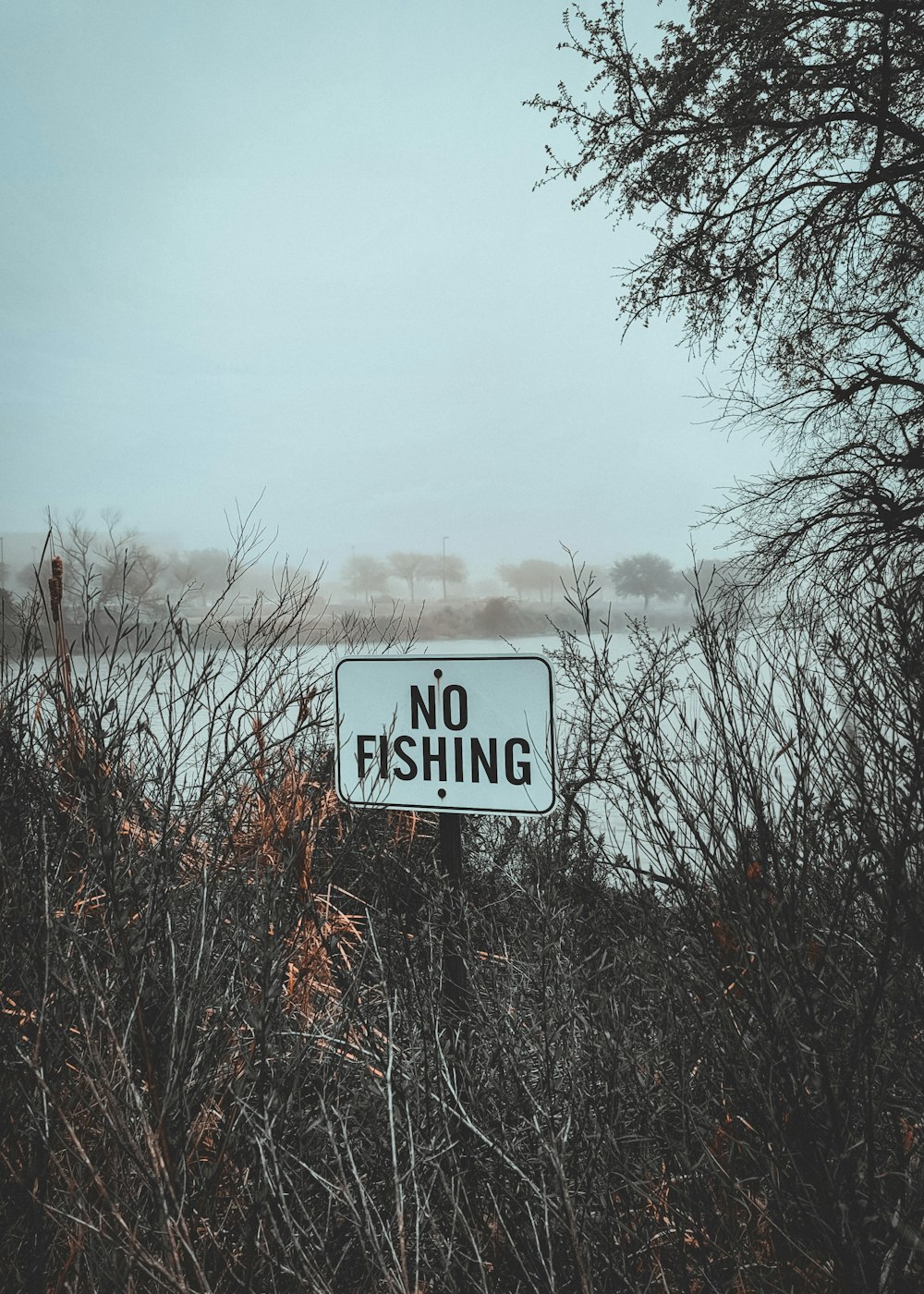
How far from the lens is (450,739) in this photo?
2354 millimetres

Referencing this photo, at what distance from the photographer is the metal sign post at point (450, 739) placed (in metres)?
2.22

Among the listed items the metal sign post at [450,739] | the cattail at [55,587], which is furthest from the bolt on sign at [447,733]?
the cattail at [55,587]

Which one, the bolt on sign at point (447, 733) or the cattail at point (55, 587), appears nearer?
the bolt on sign at point (447, 733)

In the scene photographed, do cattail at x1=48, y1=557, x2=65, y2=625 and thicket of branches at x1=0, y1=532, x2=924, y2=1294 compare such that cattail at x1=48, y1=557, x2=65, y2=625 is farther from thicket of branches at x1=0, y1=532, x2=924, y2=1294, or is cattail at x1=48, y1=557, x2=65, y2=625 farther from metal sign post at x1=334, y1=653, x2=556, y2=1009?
metal sign post at x1=334, y1=653, x2=556, y2=1009

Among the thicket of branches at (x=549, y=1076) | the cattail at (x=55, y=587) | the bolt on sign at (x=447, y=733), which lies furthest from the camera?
the cattail at (x=55, y=587)

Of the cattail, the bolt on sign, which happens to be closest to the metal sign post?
the bolt on sign

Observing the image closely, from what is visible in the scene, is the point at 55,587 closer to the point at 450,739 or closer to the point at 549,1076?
the point at 450,739

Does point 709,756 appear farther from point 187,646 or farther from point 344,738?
point 187,646

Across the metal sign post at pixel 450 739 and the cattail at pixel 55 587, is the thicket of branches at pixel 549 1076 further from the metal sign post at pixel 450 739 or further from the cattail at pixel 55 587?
the cattail at pixel 55 587

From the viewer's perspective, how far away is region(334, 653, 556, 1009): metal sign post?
222 cm

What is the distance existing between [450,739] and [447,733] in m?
0.02

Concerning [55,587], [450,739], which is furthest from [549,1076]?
[55,587]

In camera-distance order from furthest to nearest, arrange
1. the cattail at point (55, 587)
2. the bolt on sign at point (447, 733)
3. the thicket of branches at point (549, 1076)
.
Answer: the cattail at point (55, 587) < the bolt on sign at point (447, 733) < the thicket of branches at point (549, 1076)

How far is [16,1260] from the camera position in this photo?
1824 mm
